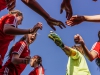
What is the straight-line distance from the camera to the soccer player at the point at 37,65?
16.7ft

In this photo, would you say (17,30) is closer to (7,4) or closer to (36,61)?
(7,4)

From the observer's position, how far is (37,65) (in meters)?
5.41

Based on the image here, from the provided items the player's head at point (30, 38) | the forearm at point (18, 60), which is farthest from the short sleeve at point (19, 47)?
the player's head at point (30, 38)

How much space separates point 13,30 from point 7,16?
0.47 metres

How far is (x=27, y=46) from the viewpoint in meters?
4.65

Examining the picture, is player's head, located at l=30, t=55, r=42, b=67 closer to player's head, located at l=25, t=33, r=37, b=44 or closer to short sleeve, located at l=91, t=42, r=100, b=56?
player's head, located at l=25, t=33, r=37, b=44

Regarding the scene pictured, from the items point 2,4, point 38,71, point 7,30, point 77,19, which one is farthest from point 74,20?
point 38,71

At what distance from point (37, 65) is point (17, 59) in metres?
1.28

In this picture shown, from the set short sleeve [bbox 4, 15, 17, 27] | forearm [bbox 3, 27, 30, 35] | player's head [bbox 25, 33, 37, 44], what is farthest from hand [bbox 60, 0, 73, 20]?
player's head [bbox 25, 33, 37, 44]

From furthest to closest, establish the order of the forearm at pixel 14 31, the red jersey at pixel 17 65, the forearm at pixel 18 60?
the red jersey at pixel 17 65, the forearm at pixel 18 60, the forearm at pixel 14 31

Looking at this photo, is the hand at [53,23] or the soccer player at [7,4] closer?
the hand at [53,23]

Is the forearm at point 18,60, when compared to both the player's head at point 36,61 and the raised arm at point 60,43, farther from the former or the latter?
the player's head at point 36,61

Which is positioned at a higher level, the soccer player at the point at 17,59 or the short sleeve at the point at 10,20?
the short sleeve at the point at 10,20

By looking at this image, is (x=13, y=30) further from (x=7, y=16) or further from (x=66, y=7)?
(x=66, y=7)
